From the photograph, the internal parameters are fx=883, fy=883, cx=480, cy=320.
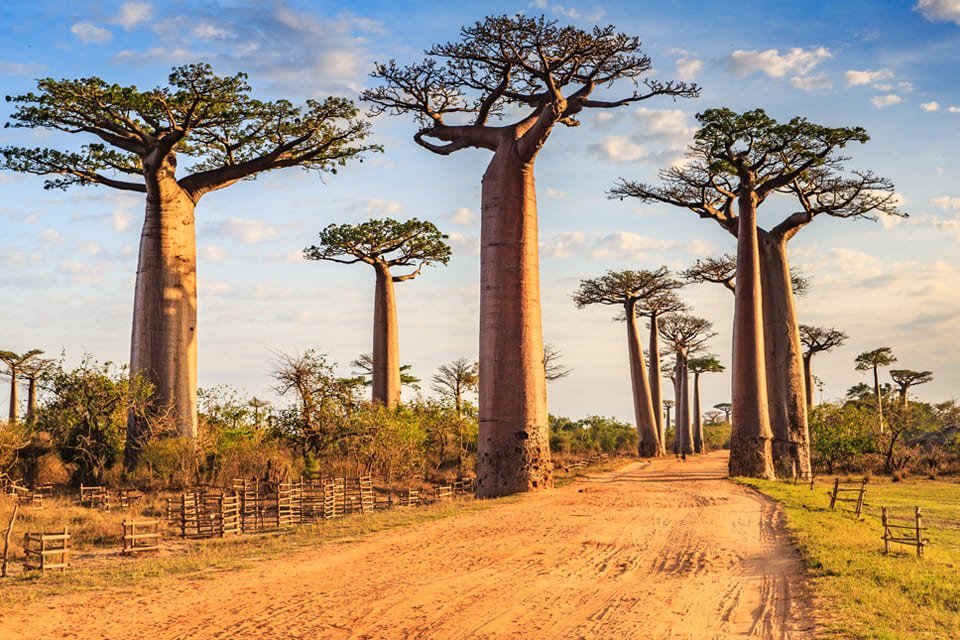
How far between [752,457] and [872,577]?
10971mm

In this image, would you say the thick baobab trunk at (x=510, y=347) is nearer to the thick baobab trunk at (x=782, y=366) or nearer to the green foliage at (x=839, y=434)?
the thick baobab trunk at (x=782, y=366)

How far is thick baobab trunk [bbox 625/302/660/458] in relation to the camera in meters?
30.9

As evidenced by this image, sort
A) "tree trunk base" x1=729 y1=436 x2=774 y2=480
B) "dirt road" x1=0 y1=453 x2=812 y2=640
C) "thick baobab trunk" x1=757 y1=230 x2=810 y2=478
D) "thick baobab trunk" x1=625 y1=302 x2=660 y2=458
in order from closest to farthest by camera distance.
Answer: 1. "dirt road" x1=0 y1=453 x2=812 y2=640
2. "tree trunk base" x1=729 y1=436 x2=774 y2=480
3. "thick baobab trunk" x1=757 y1=230 x2=810 y2=478
4. "thick baobab trunk" x1=625 y1=302 x2=660 y2=458

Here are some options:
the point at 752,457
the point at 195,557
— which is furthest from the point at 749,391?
Result: the point at 195,557

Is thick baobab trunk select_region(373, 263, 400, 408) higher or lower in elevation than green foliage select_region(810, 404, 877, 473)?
higher

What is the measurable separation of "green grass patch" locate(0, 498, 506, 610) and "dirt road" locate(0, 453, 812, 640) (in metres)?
0.33

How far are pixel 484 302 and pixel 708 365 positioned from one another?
29.3m

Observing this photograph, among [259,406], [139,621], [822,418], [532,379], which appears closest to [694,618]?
[139,621]

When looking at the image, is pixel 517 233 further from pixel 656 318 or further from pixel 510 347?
pixel 656 318

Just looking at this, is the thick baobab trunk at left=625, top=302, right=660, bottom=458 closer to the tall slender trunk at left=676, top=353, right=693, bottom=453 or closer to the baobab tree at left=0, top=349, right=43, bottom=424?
the tall slender trunk at left=676, top=353, right=693, bottom=453

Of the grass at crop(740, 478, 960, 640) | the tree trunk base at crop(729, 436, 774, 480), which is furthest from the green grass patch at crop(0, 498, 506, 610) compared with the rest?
the tree trunk base at crop(729, 436, 774, 480)

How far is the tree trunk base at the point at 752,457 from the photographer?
60.1 ft

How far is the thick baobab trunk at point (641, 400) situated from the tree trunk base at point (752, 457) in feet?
40.3

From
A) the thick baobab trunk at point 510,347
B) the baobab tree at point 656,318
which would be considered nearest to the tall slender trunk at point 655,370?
the baobab tree at point 656,318
